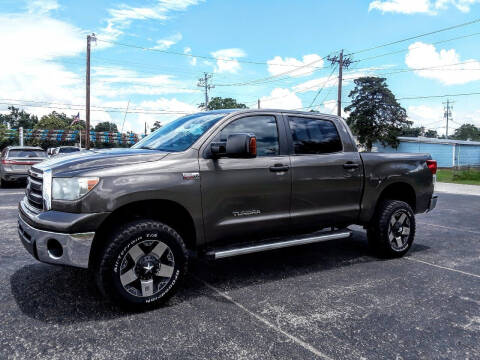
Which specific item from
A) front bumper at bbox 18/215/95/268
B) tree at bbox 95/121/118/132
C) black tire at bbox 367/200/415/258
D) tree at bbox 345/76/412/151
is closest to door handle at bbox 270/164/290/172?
black tire at bbox 367/200/415/258

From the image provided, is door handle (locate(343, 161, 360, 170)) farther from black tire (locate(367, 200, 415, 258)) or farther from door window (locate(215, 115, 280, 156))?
door window (locate(215, 115, 280, 156))

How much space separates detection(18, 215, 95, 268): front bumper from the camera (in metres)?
3.08

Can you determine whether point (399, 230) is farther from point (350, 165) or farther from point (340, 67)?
point (340, 67)

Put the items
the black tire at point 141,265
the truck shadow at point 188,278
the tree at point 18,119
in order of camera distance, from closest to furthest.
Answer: the black tire at point 141,265 → the truck shadow at point 188,278 → the tree at point 18,119

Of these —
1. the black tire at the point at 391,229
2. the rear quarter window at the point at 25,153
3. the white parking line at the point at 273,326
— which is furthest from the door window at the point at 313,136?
the rear quarter window at the point at 25,153

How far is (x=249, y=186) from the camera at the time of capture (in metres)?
3.86

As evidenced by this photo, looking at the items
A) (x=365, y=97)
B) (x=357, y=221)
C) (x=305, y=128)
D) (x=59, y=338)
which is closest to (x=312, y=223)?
(x=357, y=221)

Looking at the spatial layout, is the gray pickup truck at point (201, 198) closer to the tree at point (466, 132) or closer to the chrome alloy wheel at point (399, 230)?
the chrome alloy wheel at point (399, 230)

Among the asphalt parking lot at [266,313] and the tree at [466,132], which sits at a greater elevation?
the tree at [466,132]

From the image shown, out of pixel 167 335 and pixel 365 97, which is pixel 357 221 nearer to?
pixel 167 335

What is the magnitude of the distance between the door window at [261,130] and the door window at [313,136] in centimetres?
25

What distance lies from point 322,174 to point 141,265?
89.3 inches

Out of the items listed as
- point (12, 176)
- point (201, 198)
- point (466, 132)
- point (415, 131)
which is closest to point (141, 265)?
point (201, 198)

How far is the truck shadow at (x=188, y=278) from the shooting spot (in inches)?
132
